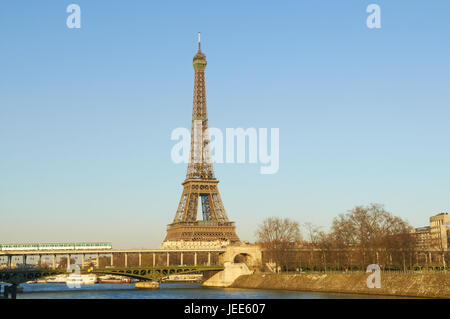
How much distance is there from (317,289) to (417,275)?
17.6m

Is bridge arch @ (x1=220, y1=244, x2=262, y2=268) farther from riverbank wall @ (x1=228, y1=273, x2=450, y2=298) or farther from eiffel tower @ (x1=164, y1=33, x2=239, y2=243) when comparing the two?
eiffel tower @ (x1=164, y1=33, x2=239, y2=243)

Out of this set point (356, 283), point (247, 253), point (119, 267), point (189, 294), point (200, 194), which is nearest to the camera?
point (356, 283)

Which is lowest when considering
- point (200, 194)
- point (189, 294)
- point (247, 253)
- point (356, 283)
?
point (189, 294)

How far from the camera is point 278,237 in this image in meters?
113

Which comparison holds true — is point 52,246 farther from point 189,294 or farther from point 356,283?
point 356,283

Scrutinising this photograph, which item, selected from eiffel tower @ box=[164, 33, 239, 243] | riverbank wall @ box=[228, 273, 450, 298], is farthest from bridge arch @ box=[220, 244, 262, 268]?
eiffel tower @ box=[164, 33, 239, 243]

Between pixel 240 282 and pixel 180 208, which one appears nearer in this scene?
pixel 240 282

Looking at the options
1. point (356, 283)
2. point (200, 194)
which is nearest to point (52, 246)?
point (200, 194)

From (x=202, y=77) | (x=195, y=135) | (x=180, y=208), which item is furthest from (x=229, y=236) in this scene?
(x=202, y=77)

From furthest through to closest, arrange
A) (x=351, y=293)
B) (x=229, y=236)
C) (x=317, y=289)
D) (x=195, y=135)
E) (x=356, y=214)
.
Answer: (x=195, y=135)
(x=229, y=236)
(x=356, y=214)
(x=317, y=289)
(x=351, y=293)

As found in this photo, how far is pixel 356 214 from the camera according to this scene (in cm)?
9750

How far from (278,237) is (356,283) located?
126 feet

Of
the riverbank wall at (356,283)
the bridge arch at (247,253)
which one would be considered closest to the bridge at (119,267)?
the bridge arch at (247,253)
